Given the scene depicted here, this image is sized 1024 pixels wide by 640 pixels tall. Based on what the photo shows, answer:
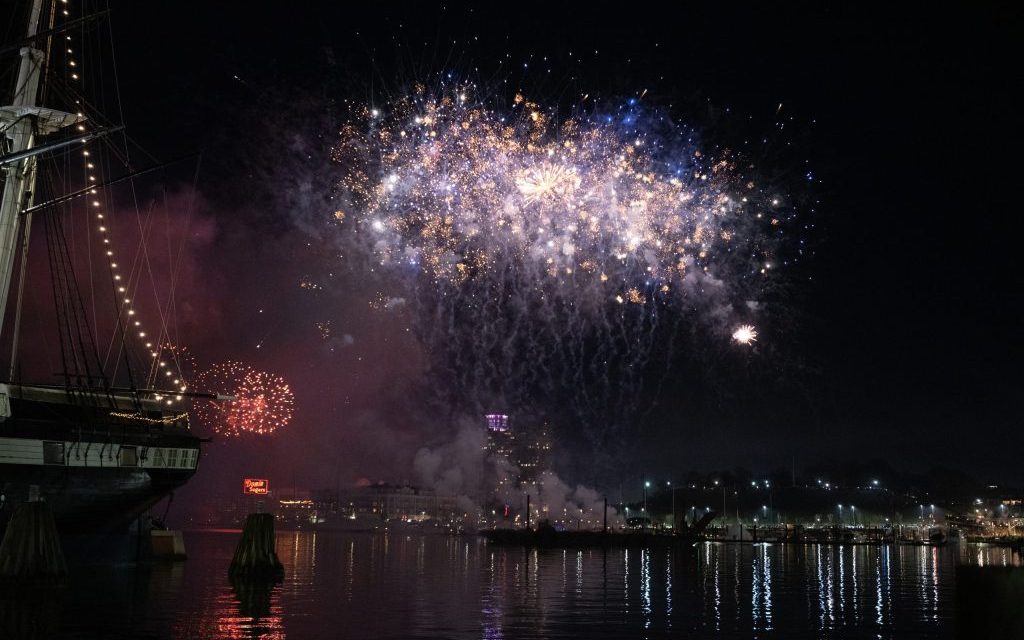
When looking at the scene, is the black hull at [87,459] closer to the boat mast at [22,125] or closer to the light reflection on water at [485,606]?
the light reflection on water at [485,606]

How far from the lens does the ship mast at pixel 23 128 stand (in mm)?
43625

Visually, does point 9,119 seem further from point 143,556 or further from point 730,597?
point 730,597

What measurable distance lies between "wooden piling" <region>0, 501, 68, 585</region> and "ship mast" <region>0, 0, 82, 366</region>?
64.2ft

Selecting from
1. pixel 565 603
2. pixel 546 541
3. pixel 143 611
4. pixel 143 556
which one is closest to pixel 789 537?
pixel 546 541

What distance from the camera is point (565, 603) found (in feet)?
89.0

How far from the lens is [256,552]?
34219 millimetres

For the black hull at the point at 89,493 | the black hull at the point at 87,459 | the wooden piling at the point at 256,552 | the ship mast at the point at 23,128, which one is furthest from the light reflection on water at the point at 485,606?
the ship mast at the point at 23,128

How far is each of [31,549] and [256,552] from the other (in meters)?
8.94

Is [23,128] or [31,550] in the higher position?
[23,128]

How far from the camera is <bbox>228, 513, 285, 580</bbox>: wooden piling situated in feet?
112

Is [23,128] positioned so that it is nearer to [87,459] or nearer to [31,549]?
[87,459]

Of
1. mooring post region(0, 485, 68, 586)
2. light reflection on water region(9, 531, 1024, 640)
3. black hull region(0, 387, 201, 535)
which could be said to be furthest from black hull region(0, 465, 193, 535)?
mooring post region(0, 485, 68, 586)

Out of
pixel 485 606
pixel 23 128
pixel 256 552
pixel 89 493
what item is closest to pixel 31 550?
pixel 256 552

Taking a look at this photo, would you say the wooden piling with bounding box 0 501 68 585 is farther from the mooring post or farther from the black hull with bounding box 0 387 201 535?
the black hull with bounding box 0 387 201 535
